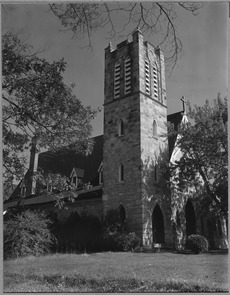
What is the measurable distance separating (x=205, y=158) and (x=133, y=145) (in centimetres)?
318

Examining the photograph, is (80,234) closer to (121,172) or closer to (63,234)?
(63,234)

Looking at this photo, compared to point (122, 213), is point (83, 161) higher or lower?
higher

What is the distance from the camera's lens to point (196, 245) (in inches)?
501

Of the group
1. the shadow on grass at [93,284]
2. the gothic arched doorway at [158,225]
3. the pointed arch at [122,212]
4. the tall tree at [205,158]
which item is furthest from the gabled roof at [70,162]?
the tall tree at [205,158]

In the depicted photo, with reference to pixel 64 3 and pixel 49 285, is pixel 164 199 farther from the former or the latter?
pixel 64 3

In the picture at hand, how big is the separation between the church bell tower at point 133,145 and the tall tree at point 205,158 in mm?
1101

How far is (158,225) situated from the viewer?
598 inches

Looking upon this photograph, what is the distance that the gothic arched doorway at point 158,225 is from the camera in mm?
14756

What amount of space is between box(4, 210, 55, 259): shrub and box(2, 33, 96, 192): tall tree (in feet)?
4.78

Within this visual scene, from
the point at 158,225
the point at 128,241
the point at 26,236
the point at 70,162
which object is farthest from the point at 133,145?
the point at 26,236

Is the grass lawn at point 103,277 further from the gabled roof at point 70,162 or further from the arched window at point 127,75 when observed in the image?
the arched window at point 127,75

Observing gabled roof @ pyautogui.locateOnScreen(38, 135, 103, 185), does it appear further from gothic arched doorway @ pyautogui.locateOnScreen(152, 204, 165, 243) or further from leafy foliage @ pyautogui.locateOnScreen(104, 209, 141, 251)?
gothic arched doorway @ pyautogui.locateOnScreen(152, 204, 165, 243)

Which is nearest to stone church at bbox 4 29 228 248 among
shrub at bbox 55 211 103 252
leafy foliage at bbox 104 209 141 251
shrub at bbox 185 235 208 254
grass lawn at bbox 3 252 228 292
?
leafy foliage at bbox 104 209 141 251

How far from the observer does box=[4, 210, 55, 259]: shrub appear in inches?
282
